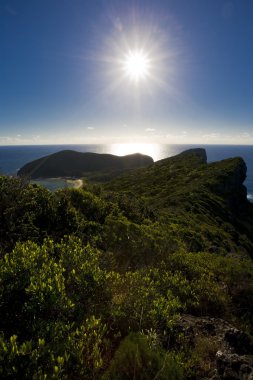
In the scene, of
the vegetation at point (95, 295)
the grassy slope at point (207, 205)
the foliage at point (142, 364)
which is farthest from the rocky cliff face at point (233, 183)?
the foliage at point (142, 364)

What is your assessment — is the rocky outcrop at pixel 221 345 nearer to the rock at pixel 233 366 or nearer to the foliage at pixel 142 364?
the rock at pixel 233 366

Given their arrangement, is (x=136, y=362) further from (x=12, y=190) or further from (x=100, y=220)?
(x=100, y=220)

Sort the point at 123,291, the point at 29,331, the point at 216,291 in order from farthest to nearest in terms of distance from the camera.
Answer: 1. the point at 216,291
2. the point at 123,291
3. the point at 29,331

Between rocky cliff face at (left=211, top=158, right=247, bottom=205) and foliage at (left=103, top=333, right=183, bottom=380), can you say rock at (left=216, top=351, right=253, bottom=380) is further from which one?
rocky cliff face at (left=211, top=158, right=247, bottom=205)

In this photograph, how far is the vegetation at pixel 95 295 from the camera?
488 cm

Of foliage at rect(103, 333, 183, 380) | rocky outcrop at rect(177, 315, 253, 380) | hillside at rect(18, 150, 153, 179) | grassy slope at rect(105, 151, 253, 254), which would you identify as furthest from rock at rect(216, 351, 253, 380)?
hillside at rect(18, 150, 153, 179)

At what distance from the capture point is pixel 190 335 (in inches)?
272

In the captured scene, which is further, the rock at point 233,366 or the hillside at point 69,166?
the hillside at point 69,166

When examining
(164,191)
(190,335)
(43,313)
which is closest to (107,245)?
(190,335)

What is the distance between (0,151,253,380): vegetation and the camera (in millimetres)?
4879

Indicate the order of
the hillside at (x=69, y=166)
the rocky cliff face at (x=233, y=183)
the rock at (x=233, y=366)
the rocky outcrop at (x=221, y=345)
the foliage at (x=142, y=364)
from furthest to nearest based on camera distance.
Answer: the hillside at (x=69, y=166) < the rocky cliff face at (x=233, y=183) < the rocky outcrop at (x=221, y=345) < the rock at (x=233, y=366) < the foliage at (x=142, y=364)

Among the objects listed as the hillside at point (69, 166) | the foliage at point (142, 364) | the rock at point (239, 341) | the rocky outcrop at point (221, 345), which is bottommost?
the hillside at point (69, 166)

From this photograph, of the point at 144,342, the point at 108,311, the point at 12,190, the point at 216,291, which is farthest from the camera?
the point at 12,190

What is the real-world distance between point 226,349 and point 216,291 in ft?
9.04
